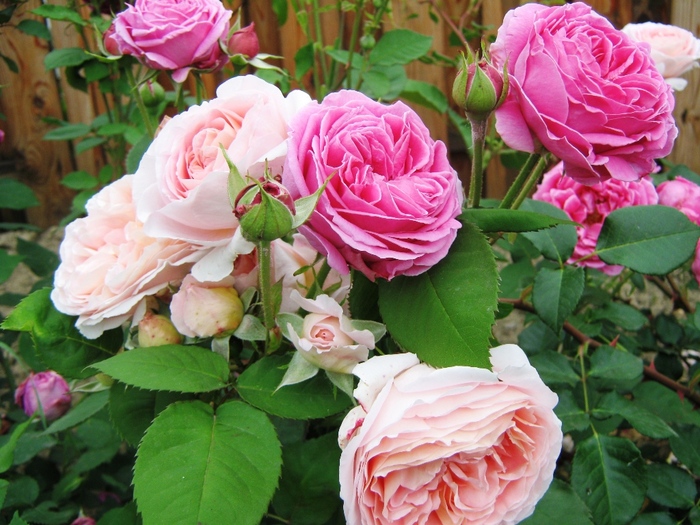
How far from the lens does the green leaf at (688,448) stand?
2.85 ft

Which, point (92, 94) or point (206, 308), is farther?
point (92, 94)

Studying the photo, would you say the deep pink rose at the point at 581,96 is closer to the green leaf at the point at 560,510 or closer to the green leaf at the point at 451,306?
the green leaf at the point at 451,306

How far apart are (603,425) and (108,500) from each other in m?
0.86

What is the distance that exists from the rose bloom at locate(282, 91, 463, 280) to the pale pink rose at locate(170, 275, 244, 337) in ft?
0.35

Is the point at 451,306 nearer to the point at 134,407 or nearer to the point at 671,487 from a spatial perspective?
the point at 134,407

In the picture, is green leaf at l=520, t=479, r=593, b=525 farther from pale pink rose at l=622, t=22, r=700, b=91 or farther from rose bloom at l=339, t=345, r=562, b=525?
pale pink rose at l=622, t=22, r=700, b=91

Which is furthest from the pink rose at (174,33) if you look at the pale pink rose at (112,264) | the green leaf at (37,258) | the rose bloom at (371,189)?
the green leaf at (37,258)

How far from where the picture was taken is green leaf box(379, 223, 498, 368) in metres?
0.48

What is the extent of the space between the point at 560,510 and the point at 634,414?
0.20 meters

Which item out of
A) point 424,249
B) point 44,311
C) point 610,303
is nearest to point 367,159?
point 424,249

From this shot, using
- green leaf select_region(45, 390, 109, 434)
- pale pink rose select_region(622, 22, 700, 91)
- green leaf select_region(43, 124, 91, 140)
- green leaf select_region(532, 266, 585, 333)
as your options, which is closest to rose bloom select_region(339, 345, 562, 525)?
green leaf select_region(532, 266, 585, 333)

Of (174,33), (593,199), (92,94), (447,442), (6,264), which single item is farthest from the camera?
(92,94)

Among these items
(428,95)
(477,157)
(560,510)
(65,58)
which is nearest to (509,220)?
(477,157)

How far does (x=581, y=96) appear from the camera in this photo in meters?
0.53
